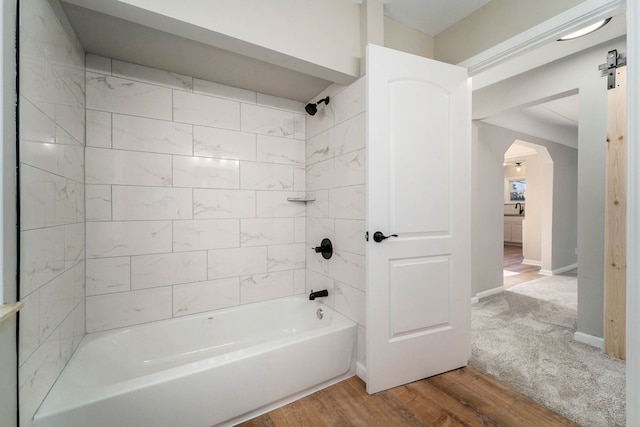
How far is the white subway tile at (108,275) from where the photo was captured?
177 centimetres

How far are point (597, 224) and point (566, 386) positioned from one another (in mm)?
1448

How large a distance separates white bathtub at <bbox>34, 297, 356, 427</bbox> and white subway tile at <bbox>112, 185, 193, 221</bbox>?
80cm

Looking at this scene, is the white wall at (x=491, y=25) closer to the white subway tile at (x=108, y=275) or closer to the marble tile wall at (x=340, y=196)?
the marble tile wall at (x=340, y=196)

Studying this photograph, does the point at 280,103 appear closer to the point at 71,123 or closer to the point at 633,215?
the point at 71,123

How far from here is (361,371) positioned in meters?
1.83

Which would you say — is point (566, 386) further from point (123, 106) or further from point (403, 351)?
point (123, 106)

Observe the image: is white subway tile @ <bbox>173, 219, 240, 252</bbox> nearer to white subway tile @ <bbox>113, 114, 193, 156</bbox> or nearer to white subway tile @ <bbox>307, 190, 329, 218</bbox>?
white subway tile @ <bbox>113, 114, 193, 156</bbox>

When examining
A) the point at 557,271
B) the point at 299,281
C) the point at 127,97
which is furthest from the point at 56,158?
the point at 557,271

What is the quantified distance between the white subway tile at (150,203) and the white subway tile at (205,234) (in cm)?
9

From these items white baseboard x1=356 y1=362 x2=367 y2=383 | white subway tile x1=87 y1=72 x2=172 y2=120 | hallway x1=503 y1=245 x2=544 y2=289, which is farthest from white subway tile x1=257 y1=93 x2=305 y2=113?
hallway x1=503 y1=245 x2=544 y2=289

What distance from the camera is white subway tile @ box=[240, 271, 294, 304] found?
7.52 ft

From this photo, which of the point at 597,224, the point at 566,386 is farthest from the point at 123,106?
the point at 597,224

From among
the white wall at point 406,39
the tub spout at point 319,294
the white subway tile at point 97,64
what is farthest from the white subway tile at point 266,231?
the white wall at point 406,39

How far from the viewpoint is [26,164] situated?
3.40 ft
